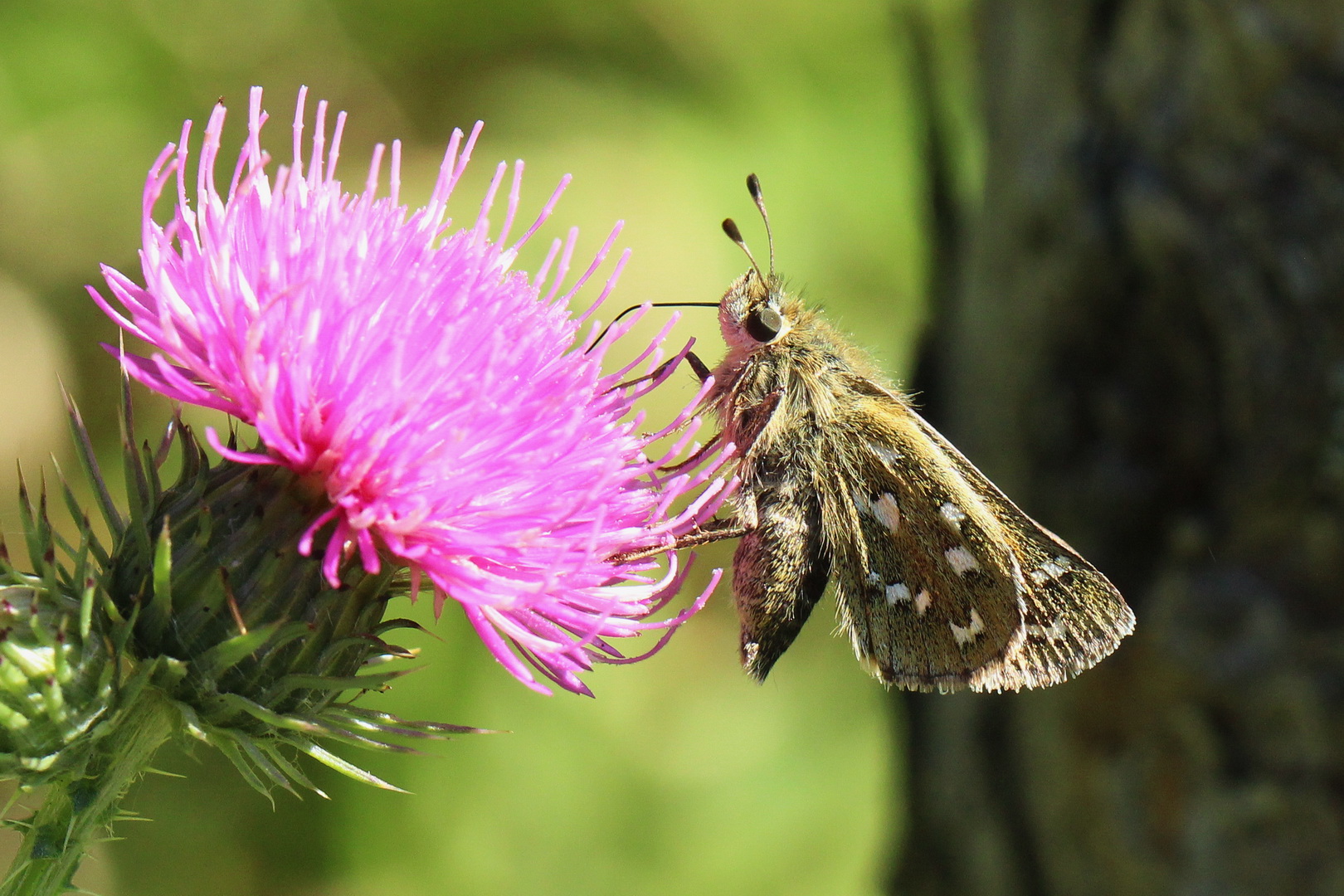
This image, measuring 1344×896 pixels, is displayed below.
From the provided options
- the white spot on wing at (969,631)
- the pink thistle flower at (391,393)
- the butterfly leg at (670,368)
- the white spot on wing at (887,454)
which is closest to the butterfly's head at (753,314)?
the butterfly leg at (670,368)

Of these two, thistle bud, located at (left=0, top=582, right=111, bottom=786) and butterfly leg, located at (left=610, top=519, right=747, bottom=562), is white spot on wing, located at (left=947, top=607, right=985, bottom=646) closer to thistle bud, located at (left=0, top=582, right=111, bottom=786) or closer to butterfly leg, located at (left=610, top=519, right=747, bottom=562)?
butterfly leg, located at (left=610, top=519, right=747, bottom=562)

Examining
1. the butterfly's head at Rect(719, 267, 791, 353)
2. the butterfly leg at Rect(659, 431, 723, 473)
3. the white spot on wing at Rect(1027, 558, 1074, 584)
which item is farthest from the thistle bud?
the white spot on wing at Rect(1027, 558, 1074, 584)

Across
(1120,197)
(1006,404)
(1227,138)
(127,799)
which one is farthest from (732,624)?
(127,799)

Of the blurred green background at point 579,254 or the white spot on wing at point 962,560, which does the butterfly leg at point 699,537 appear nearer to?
the white spot on wing at point 962,560

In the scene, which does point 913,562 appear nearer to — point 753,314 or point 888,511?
point 888,511

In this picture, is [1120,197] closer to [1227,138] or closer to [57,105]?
[1227,138]
